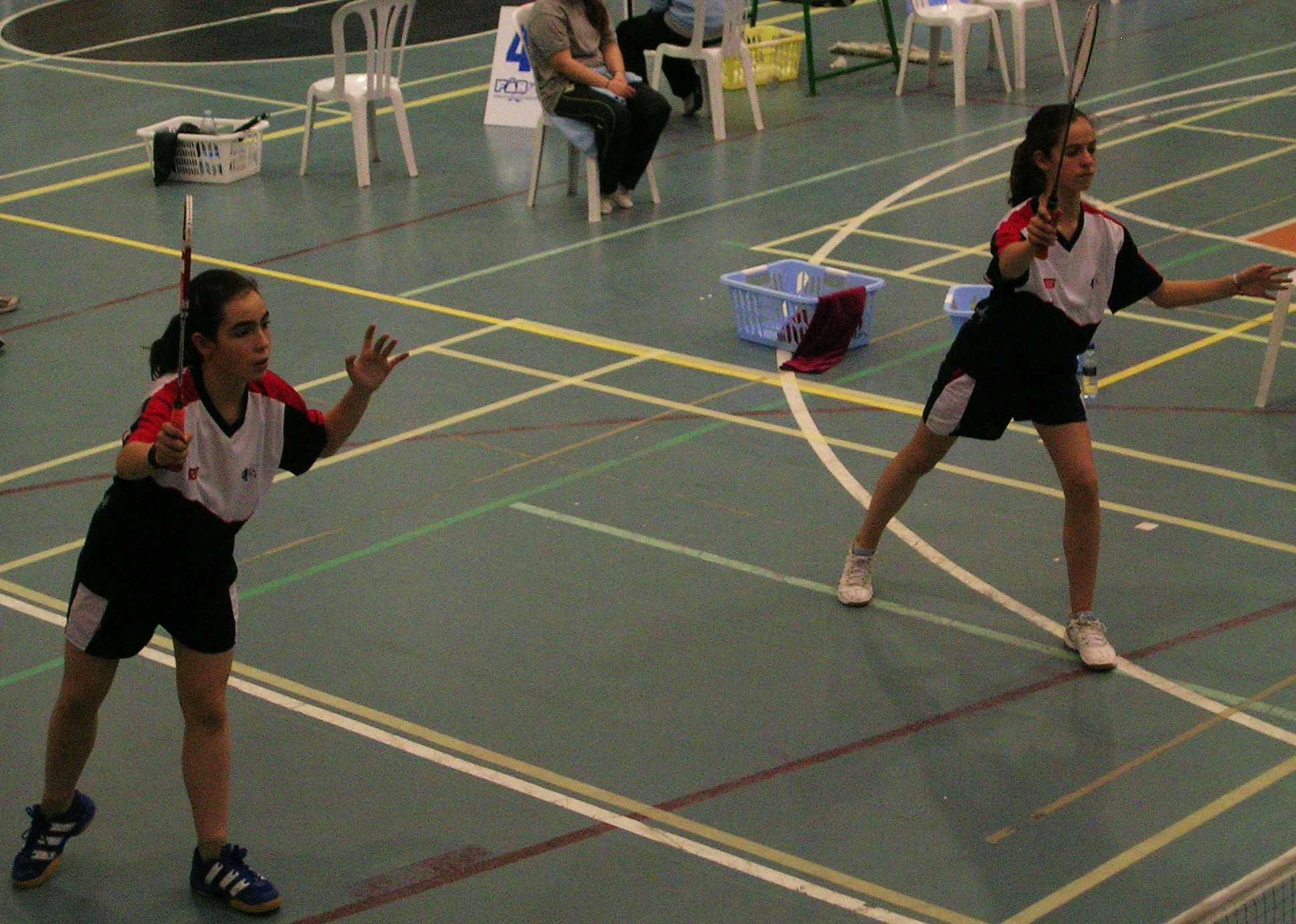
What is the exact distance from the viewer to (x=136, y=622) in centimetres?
453

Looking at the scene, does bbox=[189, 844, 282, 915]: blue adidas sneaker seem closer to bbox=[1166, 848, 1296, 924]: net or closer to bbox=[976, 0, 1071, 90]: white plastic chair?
A: bbox=[1166, 848, 1296, 924]: net

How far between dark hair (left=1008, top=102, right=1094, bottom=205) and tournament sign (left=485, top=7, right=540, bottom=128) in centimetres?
882

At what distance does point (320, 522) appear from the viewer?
7.26 metres

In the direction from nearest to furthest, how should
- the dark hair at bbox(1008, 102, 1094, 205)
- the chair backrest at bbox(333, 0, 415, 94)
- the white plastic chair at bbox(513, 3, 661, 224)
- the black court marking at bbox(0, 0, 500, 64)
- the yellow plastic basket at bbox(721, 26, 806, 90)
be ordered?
the dark hair at bbox(1008, 102, 1094, 205) < the white plastic chair at bbox(513, 3, 661, 224) < the chair backrest at bbox(333, 0, 415, 94) < the yellow plastic basket at bbox(721, 26, 806, 90) < the black court marking at bbox(0, 0, 500, 64)

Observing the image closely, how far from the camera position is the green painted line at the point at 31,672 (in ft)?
19.8

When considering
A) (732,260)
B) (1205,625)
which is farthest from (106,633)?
(732,260)

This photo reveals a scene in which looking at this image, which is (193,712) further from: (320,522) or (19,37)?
(19,37)

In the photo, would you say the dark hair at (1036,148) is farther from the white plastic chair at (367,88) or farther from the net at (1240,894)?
the white plastic chair at (367,88)

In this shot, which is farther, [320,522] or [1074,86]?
[320,522]

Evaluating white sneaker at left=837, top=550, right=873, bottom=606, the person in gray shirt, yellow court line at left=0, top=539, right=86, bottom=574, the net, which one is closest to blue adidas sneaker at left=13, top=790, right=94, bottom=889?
yellow court line at left=0, top=539, right=86, bottom=574

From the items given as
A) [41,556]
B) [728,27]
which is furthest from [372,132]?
[41,556]

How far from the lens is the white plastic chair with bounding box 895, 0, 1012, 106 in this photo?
47.2 feet

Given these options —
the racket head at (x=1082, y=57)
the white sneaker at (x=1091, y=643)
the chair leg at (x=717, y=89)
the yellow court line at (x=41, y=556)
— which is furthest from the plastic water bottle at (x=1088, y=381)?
the chair leg at (x=717, y=89)

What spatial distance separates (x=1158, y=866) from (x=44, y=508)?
482cm
